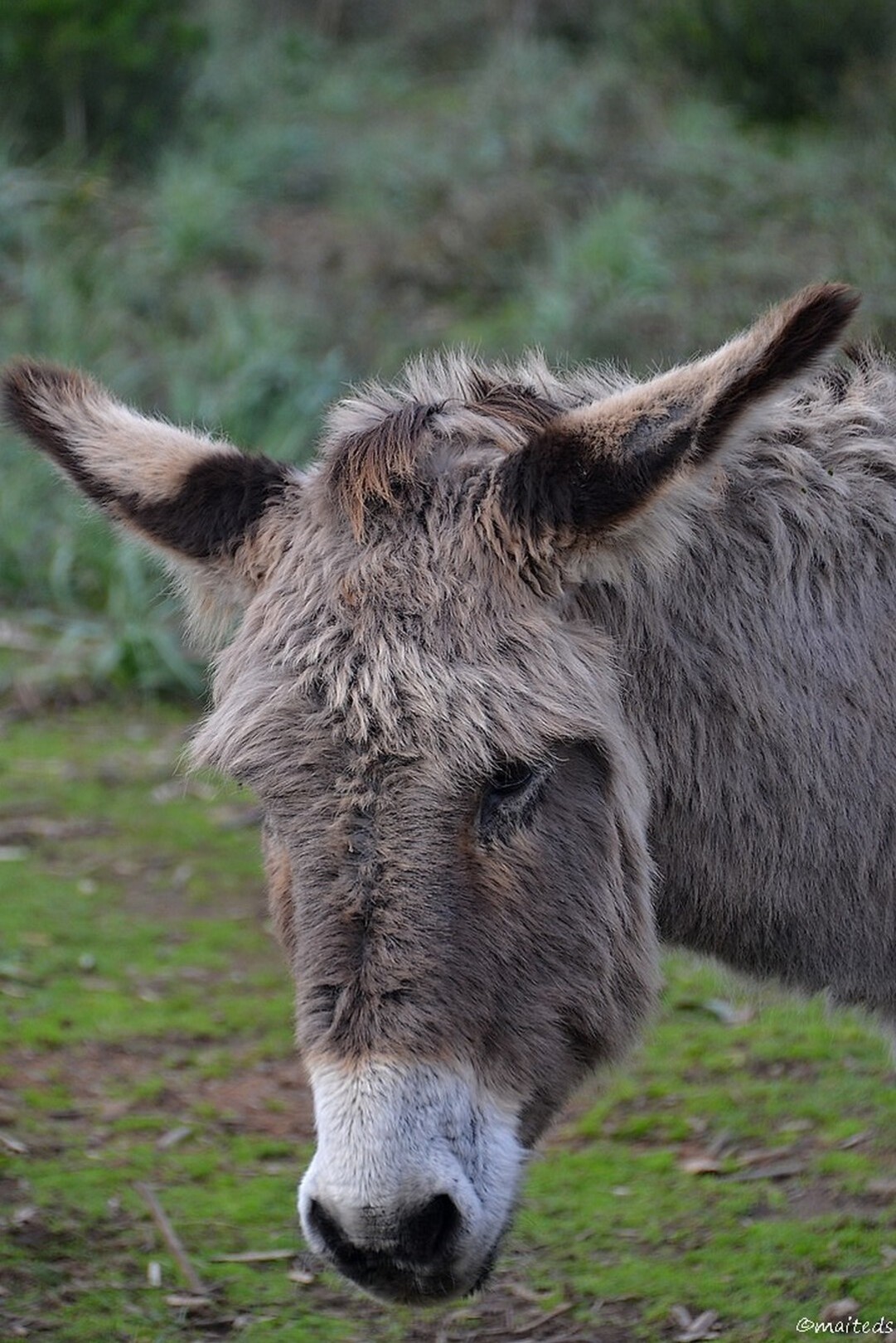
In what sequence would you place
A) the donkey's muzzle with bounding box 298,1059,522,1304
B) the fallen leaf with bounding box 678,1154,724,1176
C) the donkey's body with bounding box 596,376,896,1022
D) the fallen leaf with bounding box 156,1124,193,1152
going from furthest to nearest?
the fallen leaf with bounding box 156,1124,193,1152, the fallen leaf with bounding box 678,1154,724,1176, the donkey's body with bounding box 596,376,896,1022, the donkey's muzzle with bounding box 298,1059,522,1304

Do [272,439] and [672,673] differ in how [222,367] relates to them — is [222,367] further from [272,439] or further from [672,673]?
[672,673]

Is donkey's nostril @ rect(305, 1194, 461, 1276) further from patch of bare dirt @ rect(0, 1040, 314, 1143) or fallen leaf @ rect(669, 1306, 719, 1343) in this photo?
patch of bare dirt @ rect(0, 1040, 314, 1143)

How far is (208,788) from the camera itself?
889cm

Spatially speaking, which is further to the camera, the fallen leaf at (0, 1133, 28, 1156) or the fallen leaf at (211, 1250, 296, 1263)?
the fallen leaf at (0, 1133, 28, 1156)

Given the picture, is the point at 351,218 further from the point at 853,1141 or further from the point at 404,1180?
the point at 404,1180

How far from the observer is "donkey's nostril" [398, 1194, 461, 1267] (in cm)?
288

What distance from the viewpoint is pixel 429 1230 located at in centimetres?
291

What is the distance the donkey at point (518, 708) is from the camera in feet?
9.91

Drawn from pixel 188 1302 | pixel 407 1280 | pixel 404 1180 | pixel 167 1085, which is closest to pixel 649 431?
pixel 404 1180

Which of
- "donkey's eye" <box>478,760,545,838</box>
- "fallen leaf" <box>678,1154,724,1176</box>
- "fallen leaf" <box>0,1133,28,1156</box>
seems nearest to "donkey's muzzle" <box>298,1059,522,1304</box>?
"donkey's eye" <box>478,760,545,838</box>

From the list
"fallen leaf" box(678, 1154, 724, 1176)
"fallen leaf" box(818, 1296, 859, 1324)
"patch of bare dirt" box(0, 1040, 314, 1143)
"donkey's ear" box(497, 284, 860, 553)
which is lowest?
"fallen leaf" box(678, 1154, 724, 1176)

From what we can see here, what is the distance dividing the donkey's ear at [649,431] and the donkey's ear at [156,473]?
71 centimetres

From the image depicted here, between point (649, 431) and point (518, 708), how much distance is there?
0.63m

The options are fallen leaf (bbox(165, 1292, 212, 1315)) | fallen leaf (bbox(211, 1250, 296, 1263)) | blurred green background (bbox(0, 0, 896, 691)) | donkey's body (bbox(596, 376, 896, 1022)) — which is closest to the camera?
donkey's body (bbox(596, 376, 896, 1022))
